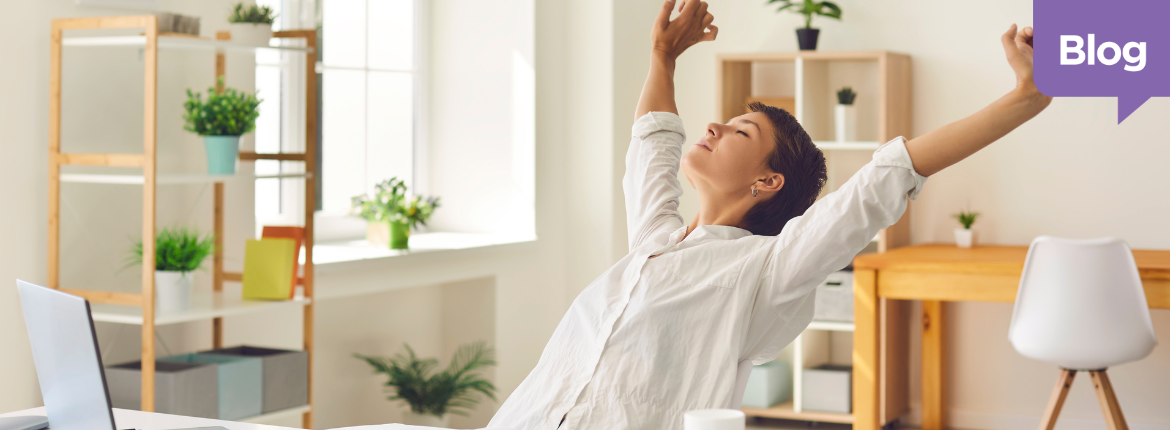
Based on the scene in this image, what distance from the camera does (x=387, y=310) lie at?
369 cm

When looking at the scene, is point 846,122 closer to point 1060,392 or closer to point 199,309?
point 1060,392

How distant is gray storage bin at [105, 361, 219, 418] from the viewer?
97.2 inches

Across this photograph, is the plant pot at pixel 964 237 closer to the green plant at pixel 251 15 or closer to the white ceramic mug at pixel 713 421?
the green plant at pixel 251 15

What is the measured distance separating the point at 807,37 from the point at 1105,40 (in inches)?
40.6

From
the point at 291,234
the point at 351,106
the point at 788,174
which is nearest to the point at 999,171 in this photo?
the point at 351,106

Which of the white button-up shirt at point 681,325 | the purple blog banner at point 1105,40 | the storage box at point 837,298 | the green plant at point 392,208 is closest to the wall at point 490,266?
the green plant at point 392,208

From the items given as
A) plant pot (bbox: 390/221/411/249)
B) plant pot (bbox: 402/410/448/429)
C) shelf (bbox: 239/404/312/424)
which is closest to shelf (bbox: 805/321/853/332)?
plant pot (bbox: 402/410/448/429)

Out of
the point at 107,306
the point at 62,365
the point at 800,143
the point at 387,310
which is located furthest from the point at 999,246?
the point at 62,365

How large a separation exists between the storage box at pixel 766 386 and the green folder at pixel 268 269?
6.21 feet

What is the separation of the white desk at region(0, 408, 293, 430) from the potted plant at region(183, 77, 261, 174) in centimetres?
97

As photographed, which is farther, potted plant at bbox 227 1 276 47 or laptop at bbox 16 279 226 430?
potted plant at bbox 227 1 276 47

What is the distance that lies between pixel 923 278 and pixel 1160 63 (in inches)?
40.1

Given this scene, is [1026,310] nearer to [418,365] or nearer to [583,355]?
[418,365]

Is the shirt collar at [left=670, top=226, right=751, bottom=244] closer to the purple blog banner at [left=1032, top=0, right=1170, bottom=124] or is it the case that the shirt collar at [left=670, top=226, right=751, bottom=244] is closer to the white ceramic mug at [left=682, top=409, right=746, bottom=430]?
the white ceramic mug at [left=682, top=409, right=746, bottom=430]
